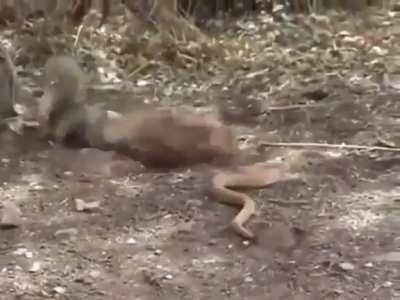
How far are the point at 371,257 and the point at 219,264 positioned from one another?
420mm

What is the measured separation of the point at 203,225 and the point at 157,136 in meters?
0.66

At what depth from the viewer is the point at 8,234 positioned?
3109mm

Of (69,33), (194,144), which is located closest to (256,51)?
(69,33)

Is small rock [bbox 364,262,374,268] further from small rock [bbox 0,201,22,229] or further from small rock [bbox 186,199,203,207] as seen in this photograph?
small rock [bbox 0,201,22,229]

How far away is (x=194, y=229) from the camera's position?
3.12 meters

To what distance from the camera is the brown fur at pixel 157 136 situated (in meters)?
3.52

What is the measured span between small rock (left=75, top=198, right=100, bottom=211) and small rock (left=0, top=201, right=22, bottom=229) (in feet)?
0.60

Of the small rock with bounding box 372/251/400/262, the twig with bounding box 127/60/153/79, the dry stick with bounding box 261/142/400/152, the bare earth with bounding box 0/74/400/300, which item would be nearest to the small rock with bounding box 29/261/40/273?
the bare earth with bounding box 0/74/400/300

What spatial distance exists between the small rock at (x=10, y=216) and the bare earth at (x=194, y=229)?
29 mm

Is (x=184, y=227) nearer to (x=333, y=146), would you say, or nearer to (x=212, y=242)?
(x=212, y=242)

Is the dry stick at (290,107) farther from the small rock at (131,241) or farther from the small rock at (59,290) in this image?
the small rock at (59,290)

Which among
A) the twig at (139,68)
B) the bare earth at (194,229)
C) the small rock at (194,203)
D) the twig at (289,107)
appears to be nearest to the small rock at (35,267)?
the bare earth at (194,229)

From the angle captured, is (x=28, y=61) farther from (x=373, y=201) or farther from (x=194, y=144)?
(x=373, y=201)

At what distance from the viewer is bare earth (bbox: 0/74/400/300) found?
2.76 metres
